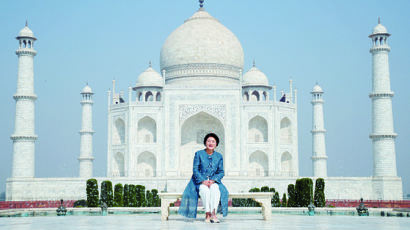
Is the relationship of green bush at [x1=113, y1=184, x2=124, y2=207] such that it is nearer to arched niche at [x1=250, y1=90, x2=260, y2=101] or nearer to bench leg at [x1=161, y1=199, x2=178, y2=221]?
bench leg at [x1=161, y1=199, x2=178, y2=221]

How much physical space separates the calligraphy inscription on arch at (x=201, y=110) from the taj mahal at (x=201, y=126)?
48 millimetres

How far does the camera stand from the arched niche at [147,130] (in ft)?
90.2

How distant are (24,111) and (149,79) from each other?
7.13 metres

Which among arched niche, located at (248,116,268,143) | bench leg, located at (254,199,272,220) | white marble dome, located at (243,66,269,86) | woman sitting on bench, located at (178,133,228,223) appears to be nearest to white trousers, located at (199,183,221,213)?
woman sitting on bench, located at (178,133,228,223)

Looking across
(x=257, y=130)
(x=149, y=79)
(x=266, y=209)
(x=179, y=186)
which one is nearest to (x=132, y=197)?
(x=179, y=186)

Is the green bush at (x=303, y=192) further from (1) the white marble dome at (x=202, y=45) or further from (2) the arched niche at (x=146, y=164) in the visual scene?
(1) the white marble dome at (x=202, y=45)

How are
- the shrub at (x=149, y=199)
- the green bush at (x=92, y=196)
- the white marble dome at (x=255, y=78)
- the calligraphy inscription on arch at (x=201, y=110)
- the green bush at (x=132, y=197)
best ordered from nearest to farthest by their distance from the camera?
1. the green bush at (x=92, y=196)
2. the green bush at (x=132, y=197)
3. the shrub at (x=149, y=199)
4. the calligraphy inscription on arch at (x=201, y=110)
5. the white marble dome at (x=255, y=78)

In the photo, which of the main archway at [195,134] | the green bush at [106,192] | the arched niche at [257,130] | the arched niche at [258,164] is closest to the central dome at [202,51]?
the main archway at [195,134]

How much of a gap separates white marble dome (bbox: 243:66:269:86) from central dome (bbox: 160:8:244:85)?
78cm

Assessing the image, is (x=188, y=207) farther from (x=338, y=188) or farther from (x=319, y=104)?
(x=319, y=104)

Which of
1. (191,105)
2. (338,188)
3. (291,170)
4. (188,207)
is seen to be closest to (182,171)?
(191,105)

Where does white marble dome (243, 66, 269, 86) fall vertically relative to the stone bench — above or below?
above

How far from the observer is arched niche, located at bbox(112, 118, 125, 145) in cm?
2781

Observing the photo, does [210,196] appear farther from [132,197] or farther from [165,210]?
[132,197]
